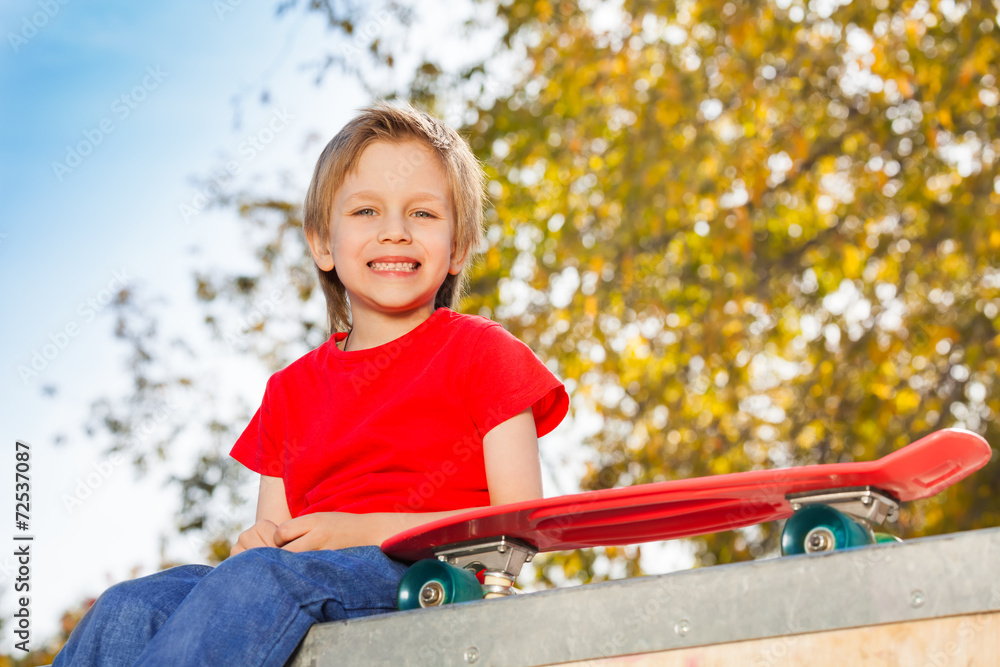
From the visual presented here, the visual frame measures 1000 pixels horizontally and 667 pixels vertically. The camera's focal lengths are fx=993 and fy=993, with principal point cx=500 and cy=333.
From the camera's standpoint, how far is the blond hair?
200cm

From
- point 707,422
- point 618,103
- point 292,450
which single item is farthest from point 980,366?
point 292,450

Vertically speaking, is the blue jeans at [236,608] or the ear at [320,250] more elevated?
the ear at [320,250]

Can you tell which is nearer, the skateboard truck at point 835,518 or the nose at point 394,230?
the skateboard truck at point 835,518

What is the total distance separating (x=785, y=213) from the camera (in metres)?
6.05

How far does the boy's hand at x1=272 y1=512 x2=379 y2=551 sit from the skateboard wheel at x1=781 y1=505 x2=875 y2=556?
687 millimetres

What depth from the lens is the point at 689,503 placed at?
52.4 inches

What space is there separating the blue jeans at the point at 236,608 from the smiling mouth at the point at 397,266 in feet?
1.93

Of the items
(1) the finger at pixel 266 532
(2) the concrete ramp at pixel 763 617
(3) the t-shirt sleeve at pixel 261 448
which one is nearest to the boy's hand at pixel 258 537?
(1) the finger at pixel 266 532

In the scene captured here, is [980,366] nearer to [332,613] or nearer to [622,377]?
[622,377]

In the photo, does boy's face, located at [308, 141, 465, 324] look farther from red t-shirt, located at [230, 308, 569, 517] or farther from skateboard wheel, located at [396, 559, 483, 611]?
skateboard wheel, located at [396, 559, 483, 611]

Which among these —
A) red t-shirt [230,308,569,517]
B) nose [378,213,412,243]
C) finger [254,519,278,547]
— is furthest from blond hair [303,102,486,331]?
finger [254,519,278,547]

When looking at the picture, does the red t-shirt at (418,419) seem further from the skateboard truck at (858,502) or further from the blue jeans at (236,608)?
the skateboard truck at (858,502)

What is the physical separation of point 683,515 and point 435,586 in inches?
14.1

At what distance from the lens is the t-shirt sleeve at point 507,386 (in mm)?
1686
